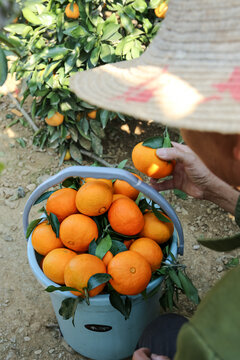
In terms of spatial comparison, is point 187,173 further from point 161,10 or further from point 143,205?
point 161,10

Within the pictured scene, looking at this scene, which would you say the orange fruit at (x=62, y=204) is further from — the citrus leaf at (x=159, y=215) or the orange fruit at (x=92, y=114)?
the orange fruit at (x=92, y=114)

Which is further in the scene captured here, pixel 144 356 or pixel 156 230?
pixel 156 230

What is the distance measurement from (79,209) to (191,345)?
2.40ft

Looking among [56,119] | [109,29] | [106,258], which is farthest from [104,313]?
[109,29]

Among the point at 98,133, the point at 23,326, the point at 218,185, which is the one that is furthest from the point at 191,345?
the point at 98,133

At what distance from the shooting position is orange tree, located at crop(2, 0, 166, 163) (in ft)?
6.91

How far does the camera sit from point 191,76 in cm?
68

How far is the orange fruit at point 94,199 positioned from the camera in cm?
122

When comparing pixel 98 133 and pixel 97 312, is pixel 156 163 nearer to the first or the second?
pixel 97 312

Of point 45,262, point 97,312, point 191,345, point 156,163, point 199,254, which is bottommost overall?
point 199,254

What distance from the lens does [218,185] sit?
1348mm

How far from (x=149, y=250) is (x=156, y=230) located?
100mm

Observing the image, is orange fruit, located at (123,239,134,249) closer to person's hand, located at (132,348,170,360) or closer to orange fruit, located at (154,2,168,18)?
person's hand, located at (132,348,170,360)

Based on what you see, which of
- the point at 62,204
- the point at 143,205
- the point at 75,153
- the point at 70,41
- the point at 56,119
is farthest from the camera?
the point at 75,153
